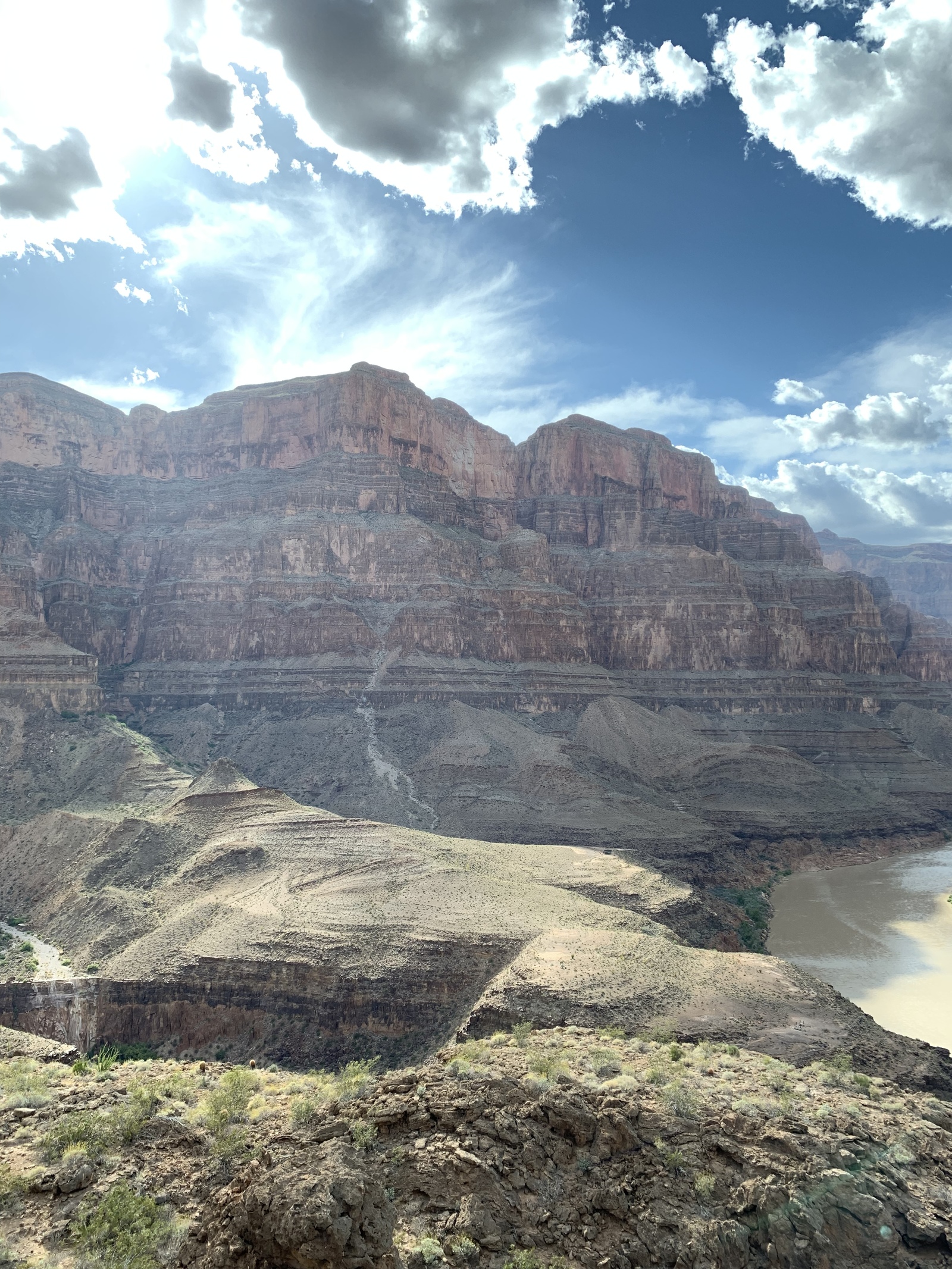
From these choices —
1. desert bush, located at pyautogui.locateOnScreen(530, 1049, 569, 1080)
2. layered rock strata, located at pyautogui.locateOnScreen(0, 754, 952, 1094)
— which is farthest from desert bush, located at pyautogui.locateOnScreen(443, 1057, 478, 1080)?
layered rock strata, located at pyautogui.locateOnScreen(0, 754, 952, 1094)

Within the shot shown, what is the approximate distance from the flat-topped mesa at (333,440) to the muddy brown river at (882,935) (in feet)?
214

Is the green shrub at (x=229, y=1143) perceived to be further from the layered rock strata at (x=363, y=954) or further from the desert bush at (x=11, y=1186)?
the layered rock strata at (x=363, y=954)

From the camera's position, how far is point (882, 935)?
48719 millimetres

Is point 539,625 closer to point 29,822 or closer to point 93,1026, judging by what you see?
point 29,822

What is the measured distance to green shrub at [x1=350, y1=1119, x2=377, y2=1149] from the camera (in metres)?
11.7

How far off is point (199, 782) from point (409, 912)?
21.9 metres

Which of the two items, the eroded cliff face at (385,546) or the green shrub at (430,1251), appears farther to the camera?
the eroded cliff face at (385,546)

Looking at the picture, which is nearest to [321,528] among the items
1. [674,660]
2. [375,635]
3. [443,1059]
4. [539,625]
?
[375,635]

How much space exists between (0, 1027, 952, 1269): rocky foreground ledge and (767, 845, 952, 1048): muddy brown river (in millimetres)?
25965

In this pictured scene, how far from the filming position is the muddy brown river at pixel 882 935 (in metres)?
37.5

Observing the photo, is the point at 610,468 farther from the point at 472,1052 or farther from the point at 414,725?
→ the point at 472,1052

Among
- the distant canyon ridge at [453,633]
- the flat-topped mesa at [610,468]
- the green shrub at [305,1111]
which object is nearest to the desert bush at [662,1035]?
the green shrub at [305,1111]

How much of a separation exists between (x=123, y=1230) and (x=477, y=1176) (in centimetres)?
460

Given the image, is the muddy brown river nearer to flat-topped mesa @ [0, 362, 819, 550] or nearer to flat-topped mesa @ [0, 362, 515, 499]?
flat-topped mesa @ [0, 362, 819, 550]
